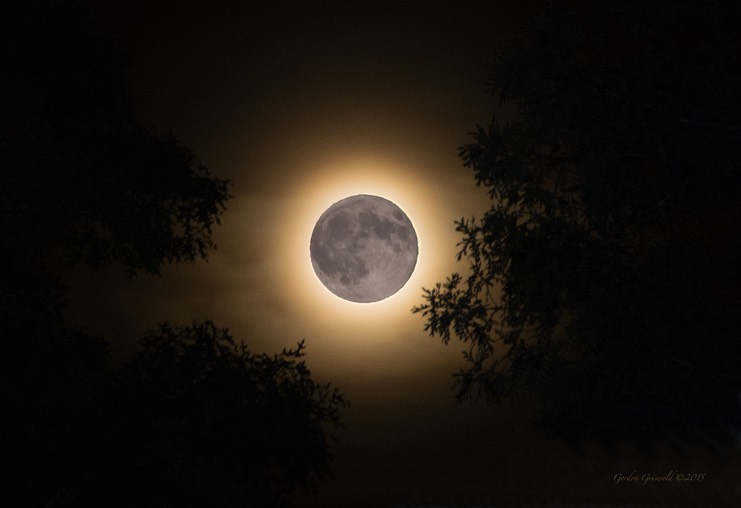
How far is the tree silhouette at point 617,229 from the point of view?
19.1 ft

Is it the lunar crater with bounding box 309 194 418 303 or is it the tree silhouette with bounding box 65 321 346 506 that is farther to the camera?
the lunar crater with bounding box 309 194 418 303

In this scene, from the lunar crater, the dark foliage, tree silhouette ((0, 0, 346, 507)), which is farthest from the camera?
the lunar crater

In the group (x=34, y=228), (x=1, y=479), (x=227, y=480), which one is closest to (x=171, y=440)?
(x=227, y=480)

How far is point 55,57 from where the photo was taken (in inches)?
236

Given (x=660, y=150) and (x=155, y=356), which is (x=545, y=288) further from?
(x=155, y=356)

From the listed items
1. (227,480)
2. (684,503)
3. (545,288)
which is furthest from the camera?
(684,503)

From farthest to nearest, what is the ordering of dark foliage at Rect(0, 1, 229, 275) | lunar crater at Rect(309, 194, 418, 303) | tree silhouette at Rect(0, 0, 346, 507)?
lunar crater at Rect(309, 194, 418, 303), dark foliage at Rect(0, 1, 229, 275), tree silhouette at Rect(0, 0, 346, 507)

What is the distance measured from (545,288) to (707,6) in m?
3.31

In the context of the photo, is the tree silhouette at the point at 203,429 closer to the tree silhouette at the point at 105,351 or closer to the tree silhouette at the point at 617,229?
the tree silhouette at the point at 105,351

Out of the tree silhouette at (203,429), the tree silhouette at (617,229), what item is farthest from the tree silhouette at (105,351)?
the tree silhouette at (617,229)

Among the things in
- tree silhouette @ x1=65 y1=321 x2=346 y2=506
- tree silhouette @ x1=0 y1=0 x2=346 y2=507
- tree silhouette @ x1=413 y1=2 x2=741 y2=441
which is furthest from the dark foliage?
tree silhouette @ x1=413 y1=2 x2=741 y2=441

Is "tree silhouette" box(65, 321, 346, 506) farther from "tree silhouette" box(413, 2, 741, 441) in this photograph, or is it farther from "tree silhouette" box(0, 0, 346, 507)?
"tree silhouette" box(413, 2, 741, 441)

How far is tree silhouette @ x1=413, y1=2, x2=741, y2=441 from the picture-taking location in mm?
5836

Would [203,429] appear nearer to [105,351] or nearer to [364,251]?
[105,351]
